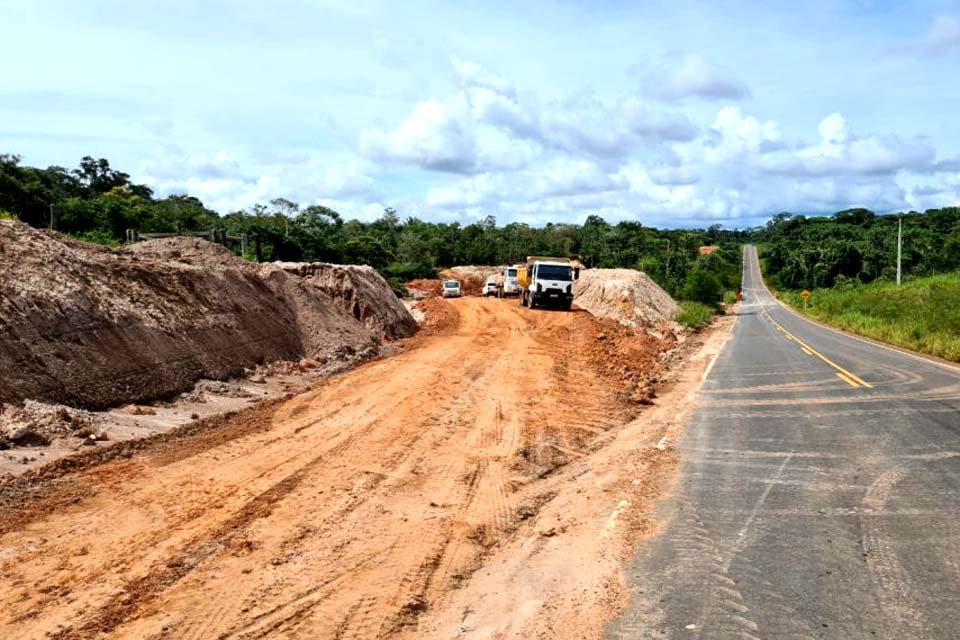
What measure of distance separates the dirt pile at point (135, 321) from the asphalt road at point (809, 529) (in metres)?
8.42

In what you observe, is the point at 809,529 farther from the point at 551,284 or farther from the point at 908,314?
the point at 908,314

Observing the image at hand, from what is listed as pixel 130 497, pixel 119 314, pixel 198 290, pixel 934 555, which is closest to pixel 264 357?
pixel 198 290

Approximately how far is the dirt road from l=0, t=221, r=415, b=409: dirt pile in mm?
1934

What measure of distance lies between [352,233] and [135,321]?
73.7 m

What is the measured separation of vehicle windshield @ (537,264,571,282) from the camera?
3719cm

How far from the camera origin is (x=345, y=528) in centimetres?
638

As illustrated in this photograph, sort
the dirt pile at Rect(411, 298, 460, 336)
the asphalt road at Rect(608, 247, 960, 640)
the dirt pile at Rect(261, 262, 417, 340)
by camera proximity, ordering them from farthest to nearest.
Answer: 1. the dirt pile at Rect(411, 298, 460, 336)
2. the dirt pile at Rect(261, 262, 417, 340)
3. the asphalt road at Rect(608, 247, 960, 640)

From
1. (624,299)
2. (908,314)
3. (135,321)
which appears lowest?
(908,314)

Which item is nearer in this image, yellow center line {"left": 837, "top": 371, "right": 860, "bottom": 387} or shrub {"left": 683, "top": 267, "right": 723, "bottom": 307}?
yellow center line {"left": 837, "top": 371, "right": 860, "bottom": 387}

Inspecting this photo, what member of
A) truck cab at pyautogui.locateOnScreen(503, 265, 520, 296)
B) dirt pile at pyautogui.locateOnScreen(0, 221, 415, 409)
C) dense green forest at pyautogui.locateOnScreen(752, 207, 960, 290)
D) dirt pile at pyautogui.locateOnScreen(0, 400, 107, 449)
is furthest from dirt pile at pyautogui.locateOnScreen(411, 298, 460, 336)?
dense green forest at pyautogui.locateOnScreen(752, 207, 960, 290)

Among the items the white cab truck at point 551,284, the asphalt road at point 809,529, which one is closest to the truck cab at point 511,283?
the white cab truck at point 551,284

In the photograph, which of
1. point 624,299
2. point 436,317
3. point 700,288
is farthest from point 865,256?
point 436,317

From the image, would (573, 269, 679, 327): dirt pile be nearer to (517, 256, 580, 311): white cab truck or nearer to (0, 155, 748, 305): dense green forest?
(517, 256, 580, 311): white cab truck

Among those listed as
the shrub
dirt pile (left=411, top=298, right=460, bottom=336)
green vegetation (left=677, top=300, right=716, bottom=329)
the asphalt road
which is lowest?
green vegetation (left=677, top=300, right=716, bottom=329)
